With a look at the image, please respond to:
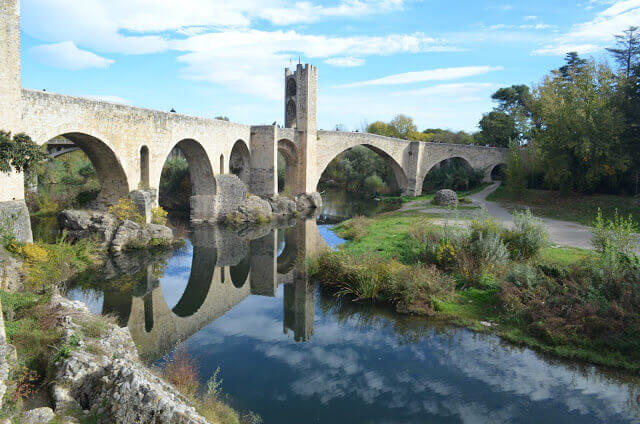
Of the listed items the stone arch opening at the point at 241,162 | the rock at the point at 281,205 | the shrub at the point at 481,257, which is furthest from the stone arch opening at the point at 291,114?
the shrub at the point at 481,257

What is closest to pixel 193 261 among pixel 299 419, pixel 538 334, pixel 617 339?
pixel 299 419

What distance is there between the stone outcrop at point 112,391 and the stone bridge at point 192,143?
20.5ft

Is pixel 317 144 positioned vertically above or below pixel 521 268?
above

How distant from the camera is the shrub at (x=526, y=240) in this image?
1139 cm

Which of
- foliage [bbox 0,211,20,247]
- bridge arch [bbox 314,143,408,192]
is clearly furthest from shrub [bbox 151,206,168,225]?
bridge arch [bbox 314,143,408,192]

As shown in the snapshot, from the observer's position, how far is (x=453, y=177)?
3369 centimetres

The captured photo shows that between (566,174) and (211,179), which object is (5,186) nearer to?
(211,179)

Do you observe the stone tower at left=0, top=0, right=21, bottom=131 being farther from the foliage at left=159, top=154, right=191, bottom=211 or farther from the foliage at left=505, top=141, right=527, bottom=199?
the foliage at left=505, top=141, right=527, bottom=199

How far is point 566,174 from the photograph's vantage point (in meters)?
21.3

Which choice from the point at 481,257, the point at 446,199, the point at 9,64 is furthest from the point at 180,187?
the point at 481,257

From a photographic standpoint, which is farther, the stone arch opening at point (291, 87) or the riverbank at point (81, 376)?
the stone arch opening at point (291, 87)

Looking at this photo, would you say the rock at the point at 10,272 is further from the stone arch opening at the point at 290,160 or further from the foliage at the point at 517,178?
the foliage at the point at 517,178

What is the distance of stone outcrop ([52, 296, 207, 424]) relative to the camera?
4.41 meters

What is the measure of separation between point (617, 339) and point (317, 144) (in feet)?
70.6
